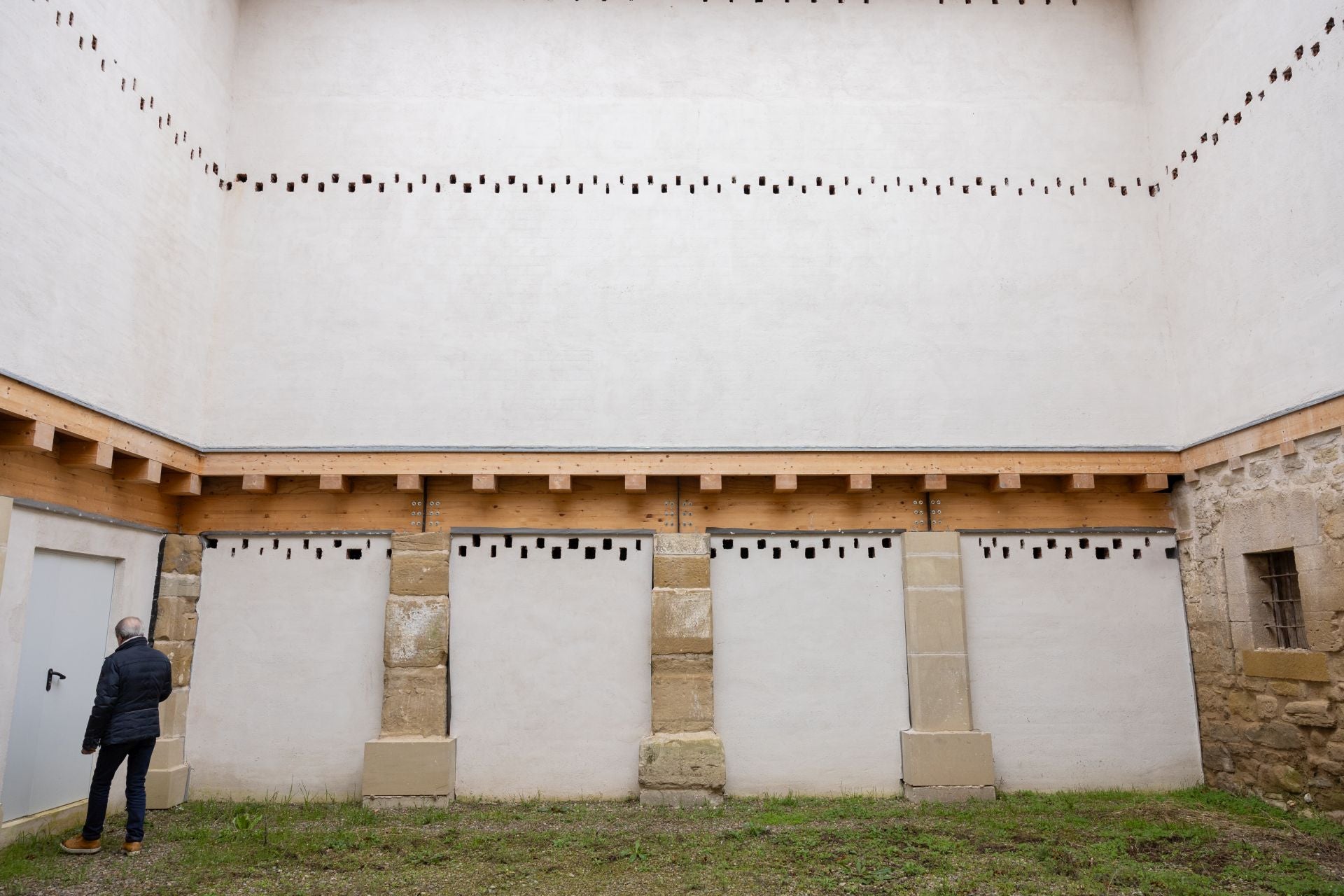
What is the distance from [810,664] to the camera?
7.99m

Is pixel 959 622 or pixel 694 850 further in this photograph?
pixel 959 622

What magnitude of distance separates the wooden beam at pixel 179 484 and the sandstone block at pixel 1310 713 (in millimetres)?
9125

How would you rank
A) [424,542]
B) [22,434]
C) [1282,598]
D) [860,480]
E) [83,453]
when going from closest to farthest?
[22,434]
[83,453]
[1282,598]
[860,480]
[424,542]

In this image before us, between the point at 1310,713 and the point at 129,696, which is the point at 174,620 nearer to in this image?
the point at 129,696

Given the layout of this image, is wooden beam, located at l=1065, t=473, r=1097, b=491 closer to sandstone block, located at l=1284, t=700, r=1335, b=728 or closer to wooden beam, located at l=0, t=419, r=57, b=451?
sandstone block, located at l=1284, t=700, r=1335, b=728

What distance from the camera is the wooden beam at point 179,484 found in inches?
309

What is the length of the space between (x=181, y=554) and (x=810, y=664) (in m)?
5.64

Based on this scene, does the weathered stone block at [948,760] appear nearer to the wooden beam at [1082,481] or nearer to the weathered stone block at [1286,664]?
the weathered stone block at [1286,664]

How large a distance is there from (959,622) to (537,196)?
551 centimetres

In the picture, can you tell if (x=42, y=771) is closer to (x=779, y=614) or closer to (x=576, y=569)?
(x=576, y=569)

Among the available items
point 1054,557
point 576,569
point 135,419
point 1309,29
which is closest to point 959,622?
point 1054,557

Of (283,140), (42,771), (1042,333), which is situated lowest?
(42,771)

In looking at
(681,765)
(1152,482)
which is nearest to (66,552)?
(681,765)

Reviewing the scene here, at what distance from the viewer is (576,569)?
→ 812cm
